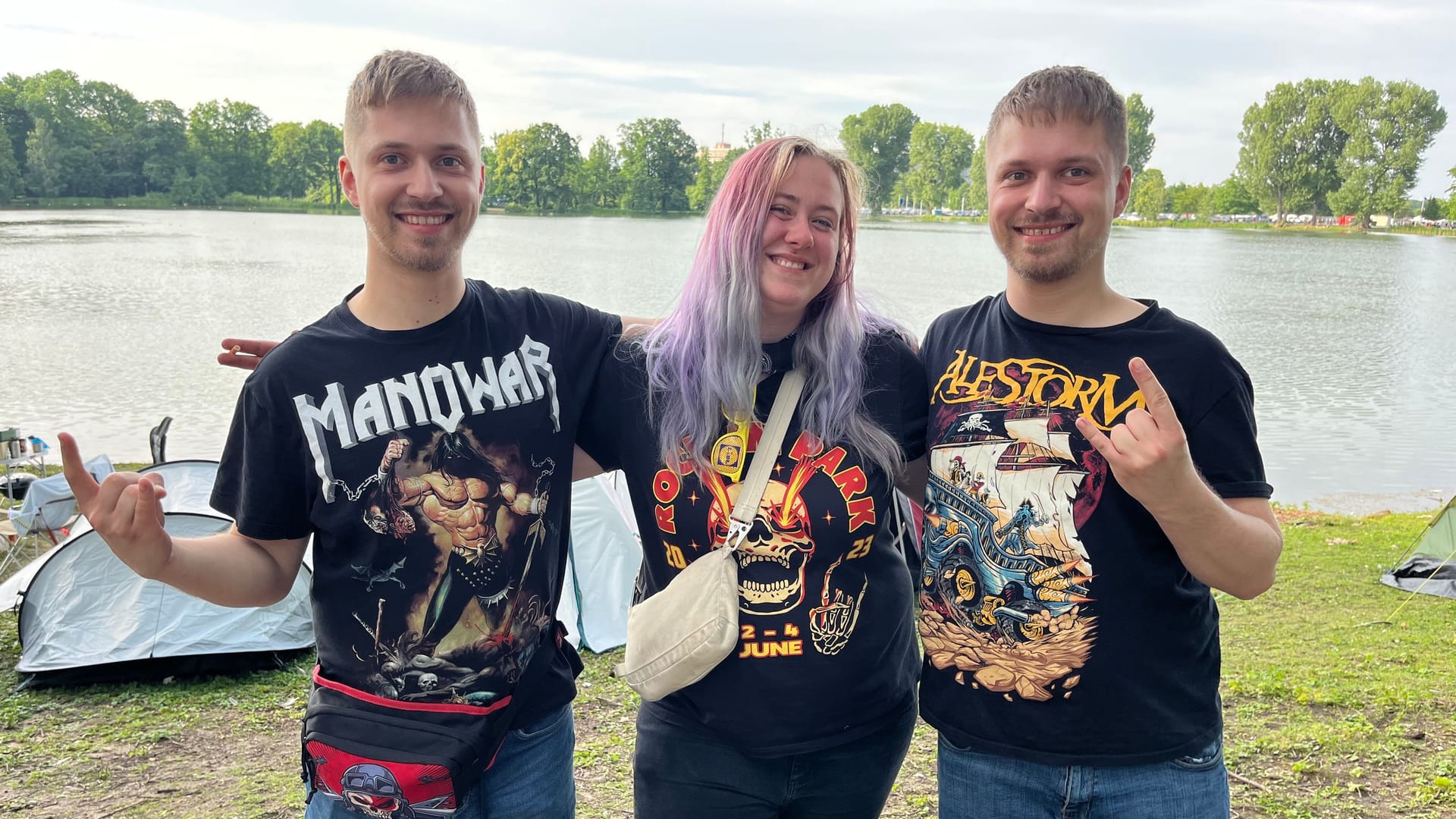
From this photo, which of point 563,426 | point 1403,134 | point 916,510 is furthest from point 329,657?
point 1403,134

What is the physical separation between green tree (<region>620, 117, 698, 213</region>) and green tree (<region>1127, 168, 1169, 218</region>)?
45.5m

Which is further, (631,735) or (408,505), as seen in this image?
(631,735)

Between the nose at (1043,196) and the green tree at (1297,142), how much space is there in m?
89.4

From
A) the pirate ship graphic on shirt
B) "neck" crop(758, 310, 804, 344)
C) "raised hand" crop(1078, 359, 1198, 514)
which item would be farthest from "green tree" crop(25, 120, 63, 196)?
"raised hand" crop(1078, 359, 1198, 514)

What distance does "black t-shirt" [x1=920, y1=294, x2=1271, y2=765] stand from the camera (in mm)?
2027

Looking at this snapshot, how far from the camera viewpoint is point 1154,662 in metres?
2.05

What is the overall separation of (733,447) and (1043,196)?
919mm

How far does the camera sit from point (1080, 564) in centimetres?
207

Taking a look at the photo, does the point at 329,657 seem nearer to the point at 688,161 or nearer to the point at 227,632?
the point at 227,632

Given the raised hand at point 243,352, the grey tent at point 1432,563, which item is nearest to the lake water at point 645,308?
the raised hand at point 243,352

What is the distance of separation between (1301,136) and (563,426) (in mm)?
90672

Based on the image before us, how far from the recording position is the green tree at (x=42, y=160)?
224 feet

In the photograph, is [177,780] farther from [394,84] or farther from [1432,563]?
[1432,563]

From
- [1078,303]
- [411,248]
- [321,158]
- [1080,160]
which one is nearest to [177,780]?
[411,248]
